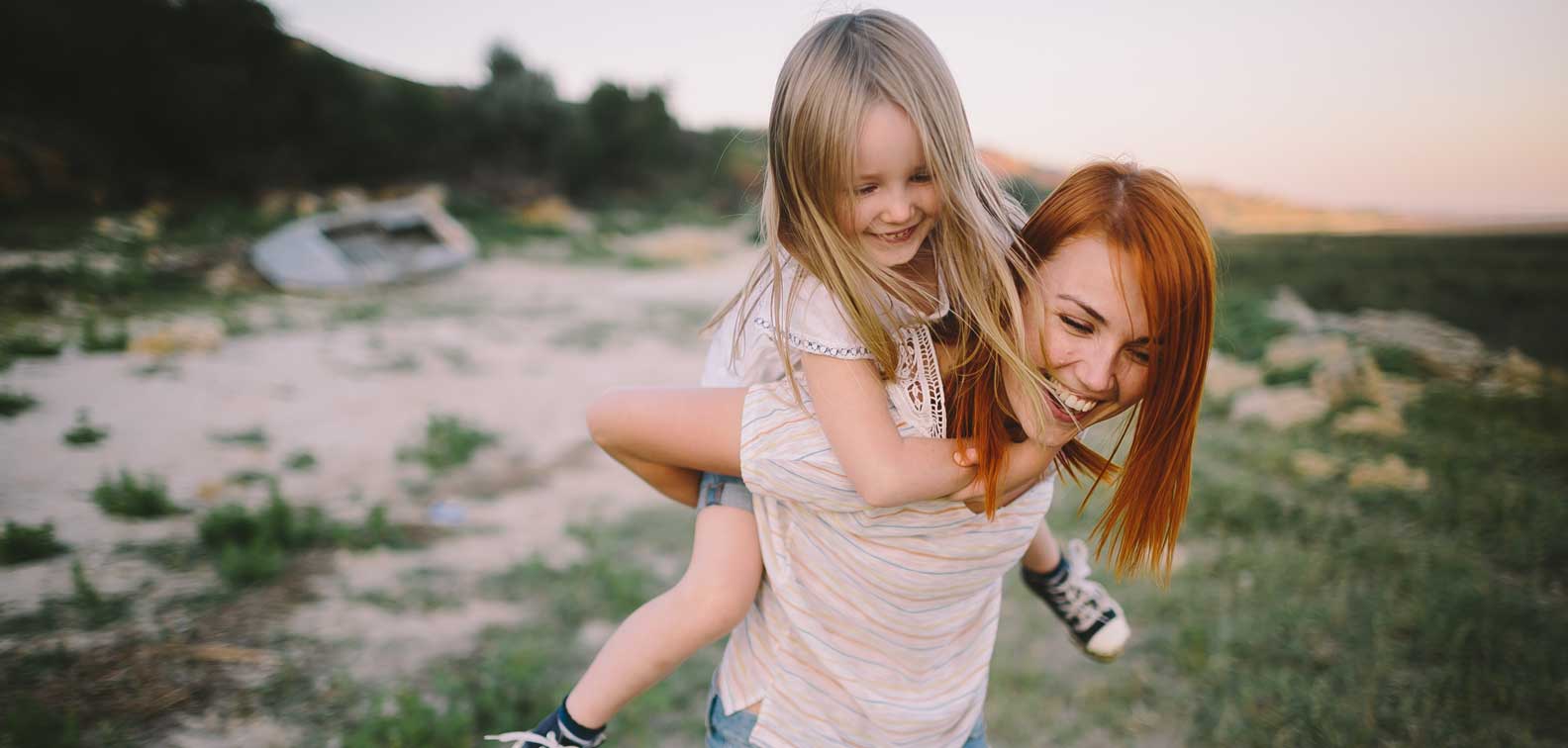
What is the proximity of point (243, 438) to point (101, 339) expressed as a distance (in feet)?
7.39

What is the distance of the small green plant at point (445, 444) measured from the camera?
4727mm

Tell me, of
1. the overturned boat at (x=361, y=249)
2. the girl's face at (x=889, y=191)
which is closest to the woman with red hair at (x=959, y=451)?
the girl's face at (x=889, y=191)

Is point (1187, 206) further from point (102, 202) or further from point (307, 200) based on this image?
point (307, 200)

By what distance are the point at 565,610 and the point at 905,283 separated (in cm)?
247

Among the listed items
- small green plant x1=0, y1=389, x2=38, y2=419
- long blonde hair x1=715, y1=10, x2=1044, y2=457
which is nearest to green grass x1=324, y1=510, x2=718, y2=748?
long blonde hair x1=715, y1=10, x2=1044, y2=457

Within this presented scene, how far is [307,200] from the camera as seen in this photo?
1350 cm

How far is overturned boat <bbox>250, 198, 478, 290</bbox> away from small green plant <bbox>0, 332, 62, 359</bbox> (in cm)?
321

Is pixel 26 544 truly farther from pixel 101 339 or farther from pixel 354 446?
pixel 101 339

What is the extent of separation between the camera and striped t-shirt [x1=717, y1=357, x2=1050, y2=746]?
145cm

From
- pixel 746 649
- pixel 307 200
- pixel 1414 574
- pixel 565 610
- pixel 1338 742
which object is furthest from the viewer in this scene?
pixel 307 200

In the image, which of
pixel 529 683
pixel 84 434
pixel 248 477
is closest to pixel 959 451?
pixel 529 683

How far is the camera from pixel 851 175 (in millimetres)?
1680

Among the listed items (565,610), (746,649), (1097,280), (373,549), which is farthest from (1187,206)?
(373,549)

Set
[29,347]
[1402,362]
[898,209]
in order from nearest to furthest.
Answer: [898,209] → [29,347] → [1402,362]
